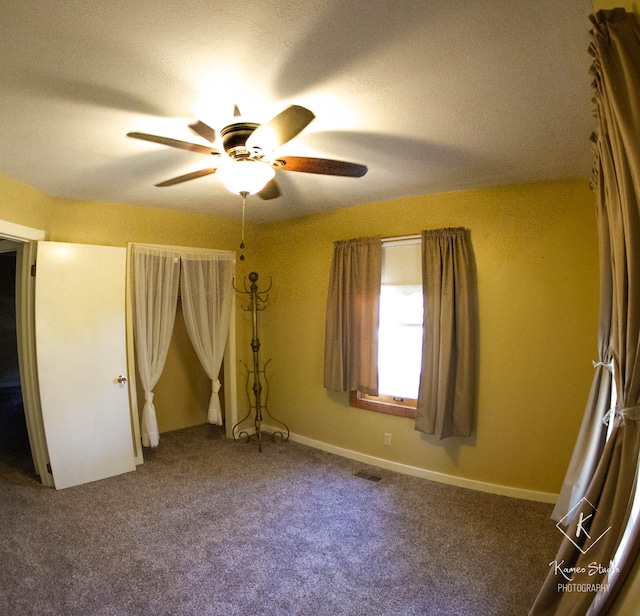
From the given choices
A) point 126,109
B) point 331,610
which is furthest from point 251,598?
point 126,109

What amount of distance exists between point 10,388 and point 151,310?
4466 millimetres

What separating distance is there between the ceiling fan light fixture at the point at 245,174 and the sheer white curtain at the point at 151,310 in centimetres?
213

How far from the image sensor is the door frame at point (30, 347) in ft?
9.53

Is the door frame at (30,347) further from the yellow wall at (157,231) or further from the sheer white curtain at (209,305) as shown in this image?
the sheer white curtain at (209,305)

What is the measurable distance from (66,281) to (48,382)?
0.85 metres

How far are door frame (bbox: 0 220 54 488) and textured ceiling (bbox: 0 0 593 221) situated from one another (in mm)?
850

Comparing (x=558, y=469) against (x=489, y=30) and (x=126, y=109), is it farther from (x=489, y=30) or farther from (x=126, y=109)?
(x=126, y=109)

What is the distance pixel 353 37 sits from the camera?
3.92ft

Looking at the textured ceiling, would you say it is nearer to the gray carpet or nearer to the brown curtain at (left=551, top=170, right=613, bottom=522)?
the brown curtain at (left=551, top=170, right=613, bottom=522)

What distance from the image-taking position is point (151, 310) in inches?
136

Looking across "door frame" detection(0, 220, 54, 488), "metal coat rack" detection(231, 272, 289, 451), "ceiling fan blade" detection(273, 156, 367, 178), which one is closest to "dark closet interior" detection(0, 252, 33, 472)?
"door frame" detection(0, 220, 54, 488)

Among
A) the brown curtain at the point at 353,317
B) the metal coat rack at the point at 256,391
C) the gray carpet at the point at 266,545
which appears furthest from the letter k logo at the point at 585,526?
the metal coat rack at the point at 256,391

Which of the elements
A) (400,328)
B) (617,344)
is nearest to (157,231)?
(400,328)

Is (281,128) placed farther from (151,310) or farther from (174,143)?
(151,310)
